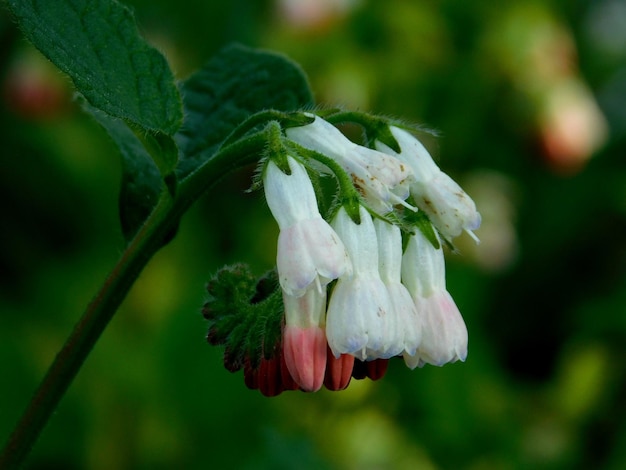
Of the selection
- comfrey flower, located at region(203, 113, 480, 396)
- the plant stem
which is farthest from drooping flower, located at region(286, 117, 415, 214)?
the plant stem

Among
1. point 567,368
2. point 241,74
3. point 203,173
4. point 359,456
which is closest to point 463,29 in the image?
point 567,368

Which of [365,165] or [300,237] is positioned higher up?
[365,165]

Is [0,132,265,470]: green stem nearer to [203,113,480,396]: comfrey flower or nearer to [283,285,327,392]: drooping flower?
[203,113,480,396]: comfrey flower

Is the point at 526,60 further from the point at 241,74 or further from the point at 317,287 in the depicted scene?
the point at 317,287

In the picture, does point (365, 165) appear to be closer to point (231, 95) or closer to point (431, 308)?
point (431, 308)

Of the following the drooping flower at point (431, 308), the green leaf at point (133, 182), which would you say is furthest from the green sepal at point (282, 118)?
the green leaf at point (133, 182)

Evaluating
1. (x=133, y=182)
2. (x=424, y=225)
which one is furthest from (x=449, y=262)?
(x=424, y=225)
